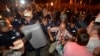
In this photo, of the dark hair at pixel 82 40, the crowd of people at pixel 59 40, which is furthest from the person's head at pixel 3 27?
the dark hair at pixel 82 40

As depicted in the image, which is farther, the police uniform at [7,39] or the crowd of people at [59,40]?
the police uniform at [7,39]

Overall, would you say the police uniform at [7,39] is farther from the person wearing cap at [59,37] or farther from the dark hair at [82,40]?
the dark hair at [82,40]

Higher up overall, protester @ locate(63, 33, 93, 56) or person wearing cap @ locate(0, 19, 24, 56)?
protester @ locate(63, 33, 93, 56)

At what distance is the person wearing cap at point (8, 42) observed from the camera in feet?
16.7

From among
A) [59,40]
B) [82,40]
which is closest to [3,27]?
[59,40]

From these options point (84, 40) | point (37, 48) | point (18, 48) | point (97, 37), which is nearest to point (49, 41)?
point (37, 48)

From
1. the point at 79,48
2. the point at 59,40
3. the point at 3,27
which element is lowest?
the point at 59,40

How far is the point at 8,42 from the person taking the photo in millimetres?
5305

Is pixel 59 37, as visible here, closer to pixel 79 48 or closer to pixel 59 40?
pixel 59 40

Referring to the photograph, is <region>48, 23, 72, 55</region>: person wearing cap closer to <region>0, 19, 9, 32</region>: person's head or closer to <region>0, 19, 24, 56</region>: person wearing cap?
<region>0, 19, 24, 56</region>: person wearing cap

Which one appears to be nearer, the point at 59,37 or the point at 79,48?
the point at 79,48

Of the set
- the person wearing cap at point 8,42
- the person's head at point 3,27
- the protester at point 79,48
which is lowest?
the person wearing cap at point 8,42

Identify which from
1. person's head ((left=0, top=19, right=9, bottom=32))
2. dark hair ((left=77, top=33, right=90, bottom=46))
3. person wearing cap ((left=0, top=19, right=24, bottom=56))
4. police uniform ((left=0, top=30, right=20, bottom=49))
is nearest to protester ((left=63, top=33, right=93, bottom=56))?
dark hair ((left=77, top=33, right=90, bottom=46))

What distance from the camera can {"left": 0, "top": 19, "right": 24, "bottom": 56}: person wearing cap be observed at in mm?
5094
